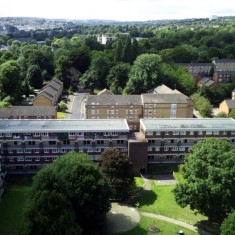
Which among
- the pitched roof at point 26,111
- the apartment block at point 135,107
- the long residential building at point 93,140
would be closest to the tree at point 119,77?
the apartment block at point 135,107

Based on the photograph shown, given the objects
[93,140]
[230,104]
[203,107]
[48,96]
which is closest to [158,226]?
[93,140]

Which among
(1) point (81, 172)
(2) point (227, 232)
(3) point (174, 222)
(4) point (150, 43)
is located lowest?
(3) point (174, 222)

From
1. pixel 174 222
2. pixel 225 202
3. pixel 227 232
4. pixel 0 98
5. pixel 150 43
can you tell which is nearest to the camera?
pixel 227 232

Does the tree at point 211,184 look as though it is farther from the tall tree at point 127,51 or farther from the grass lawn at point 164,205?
the tall tree at point 127,51

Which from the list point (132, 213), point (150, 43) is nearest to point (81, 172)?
point (132, 213)

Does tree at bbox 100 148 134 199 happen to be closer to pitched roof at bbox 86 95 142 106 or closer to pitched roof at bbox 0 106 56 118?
pitched roof at bbox 0 106 56 118

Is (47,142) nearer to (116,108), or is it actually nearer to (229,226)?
(116,108)

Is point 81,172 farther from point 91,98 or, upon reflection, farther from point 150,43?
point 150,43

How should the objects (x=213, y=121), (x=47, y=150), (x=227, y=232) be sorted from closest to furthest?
(x=227, y=232), (x=47, y=150), (x=213, y=121)
